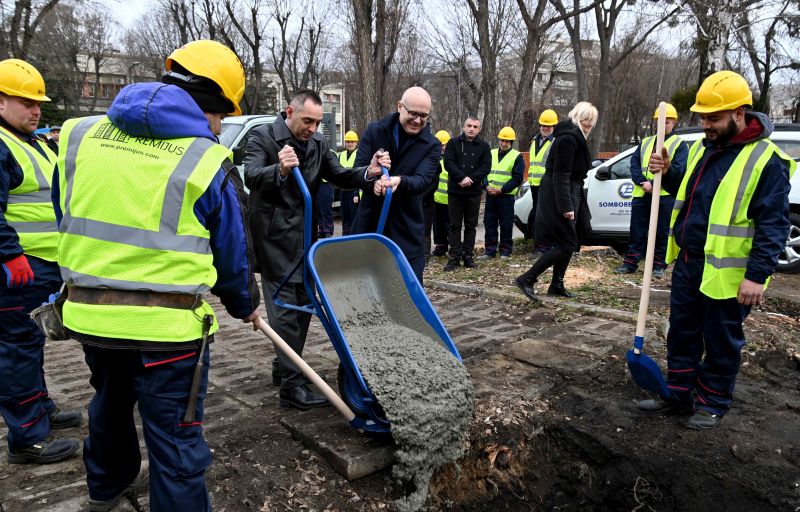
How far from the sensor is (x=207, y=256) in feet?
7.25

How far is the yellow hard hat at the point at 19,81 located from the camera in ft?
10.5

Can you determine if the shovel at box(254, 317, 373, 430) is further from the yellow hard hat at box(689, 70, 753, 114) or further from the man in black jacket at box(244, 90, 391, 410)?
the yellow hard hat at box(689, 70, 753, 114)

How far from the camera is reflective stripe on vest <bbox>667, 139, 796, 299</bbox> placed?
3264 millimetres

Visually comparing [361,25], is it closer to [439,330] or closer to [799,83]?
[439,330]

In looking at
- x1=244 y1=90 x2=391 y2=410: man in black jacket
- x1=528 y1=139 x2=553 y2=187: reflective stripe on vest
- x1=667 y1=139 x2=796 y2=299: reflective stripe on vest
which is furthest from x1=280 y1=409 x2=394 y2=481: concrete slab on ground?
x1=528 y1=139 x2=553 y2=187: reflective stripe on vest

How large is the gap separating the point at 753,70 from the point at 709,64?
63.5 ft

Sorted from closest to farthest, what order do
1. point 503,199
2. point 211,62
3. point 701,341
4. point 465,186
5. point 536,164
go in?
point 211,62, point 701,341, point 465,186, point 503,199, point 536,164

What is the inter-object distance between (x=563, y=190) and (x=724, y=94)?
8.80 feet

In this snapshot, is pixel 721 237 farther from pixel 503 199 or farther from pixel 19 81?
pixel 503 199

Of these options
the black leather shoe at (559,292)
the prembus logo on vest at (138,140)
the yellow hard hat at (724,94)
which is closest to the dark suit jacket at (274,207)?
the prembus logo on vest at (138,140)

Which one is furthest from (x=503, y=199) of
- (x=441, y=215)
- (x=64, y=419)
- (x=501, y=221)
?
(x=64, y=419)

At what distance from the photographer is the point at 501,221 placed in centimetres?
902

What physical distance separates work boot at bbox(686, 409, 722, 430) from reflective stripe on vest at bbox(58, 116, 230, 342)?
2876 millimetres

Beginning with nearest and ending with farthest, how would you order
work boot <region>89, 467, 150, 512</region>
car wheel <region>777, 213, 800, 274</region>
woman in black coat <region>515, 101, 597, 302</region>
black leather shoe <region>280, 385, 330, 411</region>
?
work boot <region>89, 467, 150, 512</region>, black leather shoe <region>280, 385, 330, 411</region>, woman in black coat <region>515, 101, 597, 302</region>, car wheel <region>777, 213, 800, 274</region>
